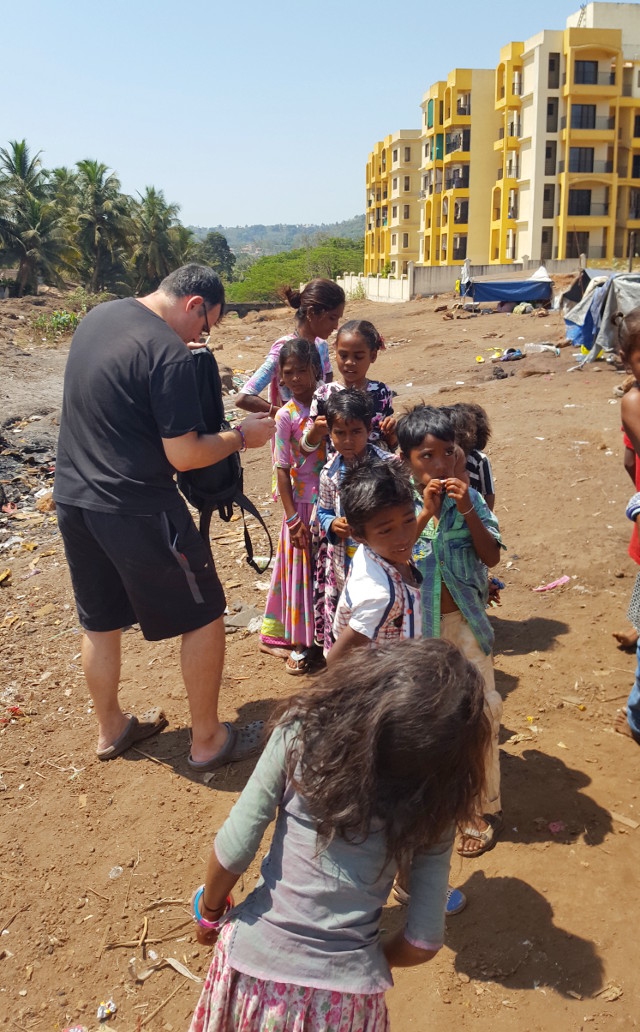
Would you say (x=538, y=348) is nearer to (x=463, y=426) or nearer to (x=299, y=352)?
(x=299, y=352)

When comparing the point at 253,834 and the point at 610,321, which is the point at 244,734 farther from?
the point at 610,321

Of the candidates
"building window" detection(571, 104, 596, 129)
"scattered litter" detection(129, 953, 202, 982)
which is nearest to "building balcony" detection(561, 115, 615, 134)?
"building window" detection(571, 104, 596, 129)

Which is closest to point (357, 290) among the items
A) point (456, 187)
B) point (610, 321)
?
point (456, 187)

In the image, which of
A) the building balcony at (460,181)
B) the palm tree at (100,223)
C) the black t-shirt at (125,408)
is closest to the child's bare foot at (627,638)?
the black t-shirt at (125,408)

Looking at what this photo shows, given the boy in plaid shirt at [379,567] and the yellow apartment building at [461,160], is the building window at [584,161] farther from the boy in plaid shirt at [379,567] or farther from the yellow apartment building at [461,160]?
the boy in plaid shirt at [379,567]

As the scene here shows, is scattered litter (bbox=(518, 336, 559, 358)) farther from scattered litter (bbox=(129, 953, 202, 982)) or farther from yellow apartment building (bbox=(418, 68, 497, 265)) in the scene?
yellow apartment building (bbox=(418, 68, 497, 265))

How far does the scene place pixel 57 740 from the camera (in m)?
3.77

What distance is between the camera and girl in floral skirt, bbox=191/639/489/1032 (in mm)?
1399

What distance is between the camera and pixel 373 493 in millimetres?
2385

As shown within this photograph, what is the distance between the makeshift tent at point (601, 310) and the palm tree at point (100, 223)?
41165 millimetres

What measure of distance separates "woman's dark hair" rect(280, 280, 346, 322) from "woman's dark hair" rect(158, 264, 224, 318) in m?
1.12

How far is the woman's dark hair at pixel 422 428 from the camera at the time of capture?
8.81ft

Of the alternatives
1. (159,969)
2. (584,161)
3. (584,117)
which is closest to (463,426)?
(159,969)

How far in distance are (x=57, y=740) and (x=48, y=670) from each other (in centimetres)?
82
